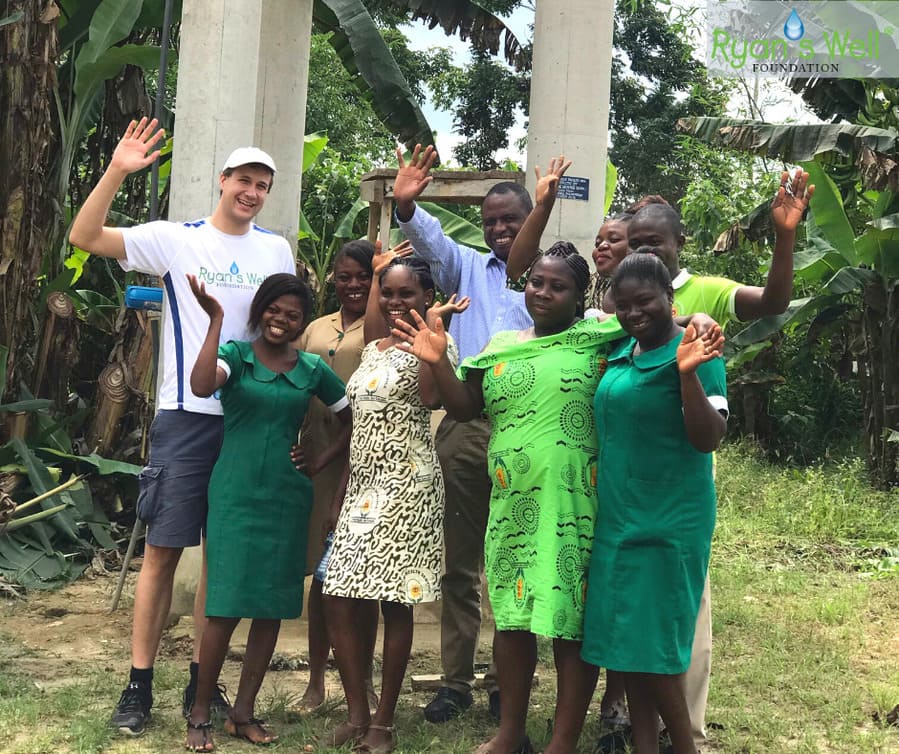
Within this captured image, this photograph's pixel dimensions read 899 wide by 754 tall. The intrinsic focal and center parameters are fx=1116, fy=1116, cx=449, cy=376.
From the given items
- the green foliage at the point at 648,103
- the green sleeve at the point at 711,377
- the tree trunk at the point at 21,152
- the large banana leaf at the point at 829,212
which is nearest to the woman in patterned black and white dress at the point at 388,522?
the green sleeve at the point at 711,377

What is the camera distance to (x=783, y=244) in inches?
142

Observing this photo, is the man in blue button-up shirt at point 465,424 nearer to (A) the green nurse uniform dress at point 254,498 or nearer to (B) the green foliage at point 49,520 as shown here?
(A) the green nurse uniform dress at point 254,498

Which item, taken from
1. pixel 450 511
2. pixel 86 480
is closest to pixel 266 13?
pixel 86 480

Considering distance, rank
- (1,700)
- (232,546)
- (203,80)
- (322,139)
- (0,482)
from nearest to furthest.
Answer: (232,546) → (1,700) → (203,80) → (0,482) → (322,139)

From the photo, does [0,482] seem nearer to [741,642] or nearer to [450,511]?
[450,511]

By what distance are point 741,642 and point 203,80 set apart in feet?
12.7

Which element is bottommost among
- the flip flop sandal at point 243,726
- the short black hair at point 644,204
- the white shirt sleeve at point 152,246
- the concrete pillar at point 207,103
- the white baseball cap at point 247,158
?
the flip flop sandal at point 243,726

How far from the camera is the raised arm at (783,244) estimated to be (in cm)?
362

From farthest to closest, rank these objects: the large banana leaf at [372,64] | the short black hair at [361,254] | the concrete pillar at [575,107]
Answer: the large banana leaf at [372,64] → the concrete pillar at [575,107] → the short black hair at [361,254]

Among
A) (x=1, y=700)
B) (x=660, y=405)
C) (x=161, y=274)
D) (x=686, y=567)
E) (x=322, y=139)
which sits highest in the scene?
(x=322, y=139)

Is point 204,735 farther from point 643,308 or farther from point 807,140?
point 807,140

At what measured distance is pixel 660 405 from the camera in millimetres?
3314

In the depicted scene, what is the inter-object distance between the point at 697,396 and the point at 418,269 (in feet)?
4.12

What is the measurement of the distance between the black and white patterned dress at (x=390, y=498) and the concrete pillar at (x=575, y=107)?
1.98m
